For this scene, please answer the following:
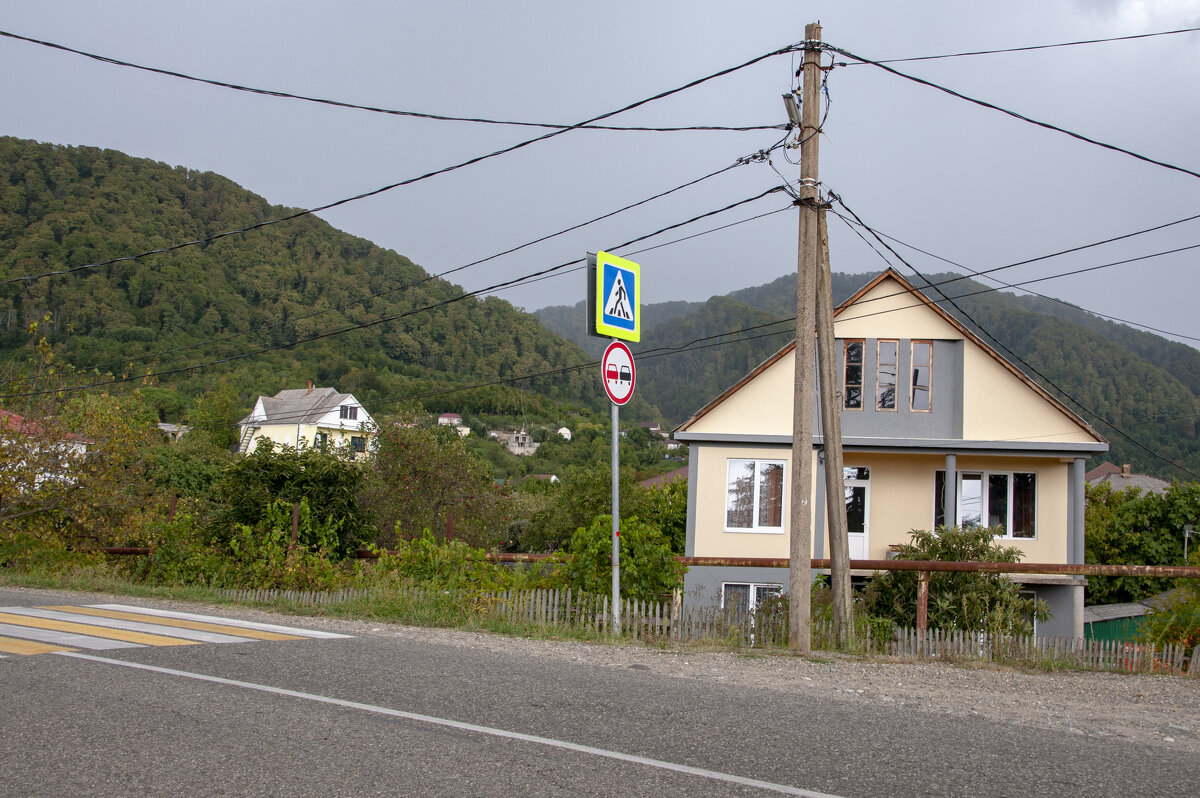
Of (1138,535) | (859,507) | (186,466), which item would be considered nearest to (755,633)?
(859,507)

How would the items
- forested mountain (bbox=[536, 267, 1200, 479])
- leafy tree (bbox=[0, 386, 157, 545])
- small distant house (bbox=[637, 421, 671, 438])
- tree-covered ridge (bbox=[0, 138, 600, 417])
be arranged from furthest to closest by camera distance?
small distant house (bbox=[637, 421, 671, 438]), forested mountain (bbox=[536, 267, 1200, 479]), tree-covered ridge (bbox=[0, 138, 600, 417]), leafy tree (bbox=[0, 386, 157, 545])

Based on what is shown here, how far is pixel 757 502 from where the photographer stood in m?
22.2

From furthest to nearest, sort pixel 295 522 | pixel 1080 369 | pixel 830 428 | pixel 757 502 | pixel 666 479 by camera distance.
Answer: pixel 1080 369, pixel 666 479, pixel 757 502, pixel 295 522, pixel 830 428

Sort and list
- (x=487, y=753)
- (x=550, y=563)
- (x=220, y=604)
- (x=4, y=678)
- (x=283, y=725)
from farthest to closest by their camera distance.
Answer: (x=220, y=604), (x=550, y=563), (x=4, y=678), (x=283, y=725), (x=487, y=753)

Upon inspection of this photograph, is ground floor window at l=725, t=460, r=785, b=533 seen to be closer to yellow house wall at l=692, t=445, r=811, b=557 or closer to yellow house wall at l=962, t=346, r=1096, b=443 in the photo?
yellow house wall at l=692, t=445, r=811, b=557

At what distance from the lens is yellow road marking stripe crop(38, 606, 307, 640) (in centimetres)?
965

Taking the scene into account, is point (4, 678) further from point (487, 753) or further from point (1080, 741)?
point (1080, 741)

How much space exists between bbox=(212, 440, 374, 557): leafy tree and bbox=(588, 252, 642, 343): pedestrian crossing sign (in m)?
7.26

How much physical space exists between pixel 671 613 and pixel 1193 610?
18.9ft

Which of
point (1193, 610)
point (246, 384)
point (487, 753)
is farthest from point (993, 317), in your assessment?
point (487, 753)

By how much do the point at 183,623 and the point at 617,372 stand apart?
229 inches

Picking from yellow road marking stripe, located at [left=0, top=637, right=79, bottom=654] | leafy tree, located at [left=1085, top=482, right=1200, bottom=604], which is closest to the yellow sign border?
yellow road marking stripe, located at [left=0, top=637, right=79, bottom=654]

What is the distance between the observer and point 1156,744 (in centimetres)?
585

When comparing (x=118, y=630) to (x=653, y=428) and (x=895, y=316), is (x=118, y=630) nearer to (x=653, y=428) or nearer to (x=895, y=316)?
(x=895, y=316)
